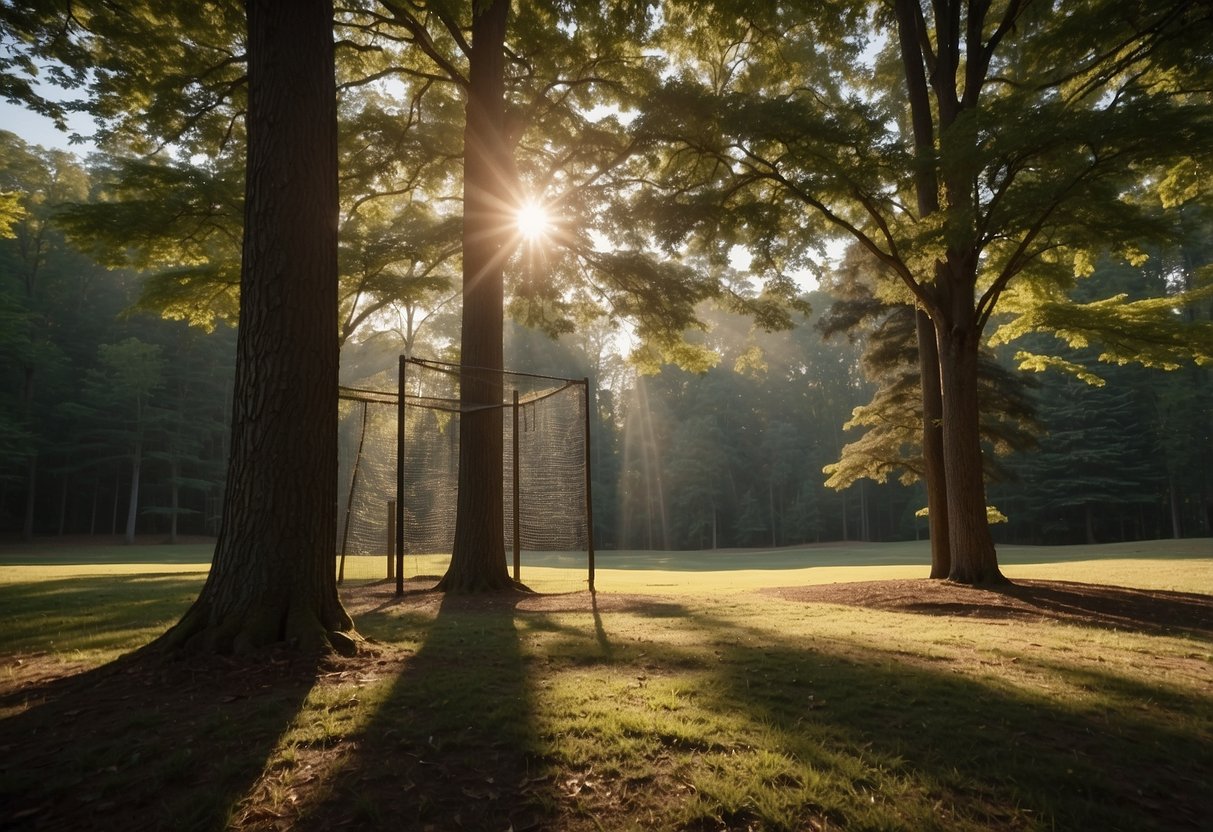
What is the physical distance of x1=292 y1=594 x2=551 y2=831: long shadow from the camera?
2.27 meters

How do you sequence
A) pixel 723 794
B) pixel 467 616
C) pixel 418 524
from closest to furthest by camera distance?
pixel 723 794 → pixel 467 616 → pixel 418 524

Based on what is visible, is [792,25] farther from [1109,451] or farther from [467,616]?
[1109,451]

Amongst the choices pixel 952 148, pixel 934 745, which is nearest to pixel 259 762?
pixel 934 745

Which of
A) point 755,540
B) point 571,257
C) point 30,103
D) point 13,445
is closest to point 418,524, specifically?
point 571,257

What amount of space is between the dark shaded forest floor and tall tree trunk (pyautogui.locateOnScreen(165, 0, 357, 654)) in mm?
385

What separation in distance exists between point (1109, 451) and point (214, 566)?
4504 centimetres

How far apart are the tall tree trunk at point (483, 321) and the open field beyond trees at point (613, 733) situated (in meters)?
3.11

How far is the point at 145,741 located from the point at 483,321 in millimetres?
6826

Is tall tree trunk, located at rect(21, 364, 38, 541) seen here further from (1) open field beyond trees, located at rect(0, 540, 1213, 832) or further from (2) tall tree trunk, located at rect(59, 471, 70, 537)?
(1) open field beyond trees, located at rect(0, 540, 1213, 832)

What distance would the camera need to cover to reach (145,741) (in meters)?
2.80

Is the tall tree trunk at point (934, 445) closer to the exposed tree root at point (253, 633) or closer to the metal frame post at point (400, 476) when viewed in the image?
the metal frame post at point (400, 476)

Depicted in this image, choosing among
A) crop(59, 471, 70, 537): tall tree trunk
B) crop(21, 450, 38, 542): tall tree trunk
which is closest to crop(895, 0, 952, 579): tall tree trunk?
crop(21, 450, 38, 542): tall tree trunk

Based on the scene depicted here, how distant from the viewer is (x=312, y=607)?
13.9 feet

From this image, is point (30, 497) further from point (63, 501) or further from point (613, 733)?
point (613, 733)
